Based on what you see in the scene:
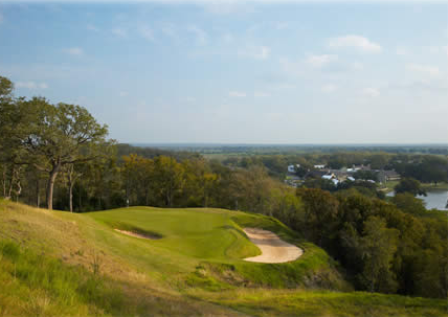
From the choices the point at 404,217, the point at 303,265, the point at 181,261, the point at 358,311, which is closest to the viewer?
the point at 358,311

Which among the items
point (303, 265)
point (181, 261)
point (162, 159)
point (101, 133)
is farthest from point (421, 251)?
point (162, 159)

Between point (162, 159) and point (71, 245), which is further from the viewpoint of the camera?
point (162, 159)

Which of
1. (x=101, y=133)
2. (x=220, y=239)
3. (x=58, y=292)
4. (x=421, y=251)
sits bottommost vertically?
(x=421, y=251)

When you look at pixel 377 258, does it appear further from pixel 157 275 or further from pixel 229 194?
pixel 229 194

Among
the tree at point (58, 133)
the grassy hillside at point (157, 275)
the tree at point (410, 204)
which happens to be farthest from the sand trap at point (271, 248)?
the tree at point (410, 204)

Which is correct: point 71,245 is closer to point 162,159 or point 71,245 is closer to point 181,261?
point 181,261

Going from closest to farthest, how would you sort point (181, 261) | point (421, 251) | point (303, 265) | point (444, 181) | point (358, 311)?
1. point (358, 311)
2. point (181, 261)
3. point (303, 265)
4. point (421, 251)
5. point (444, 181)
